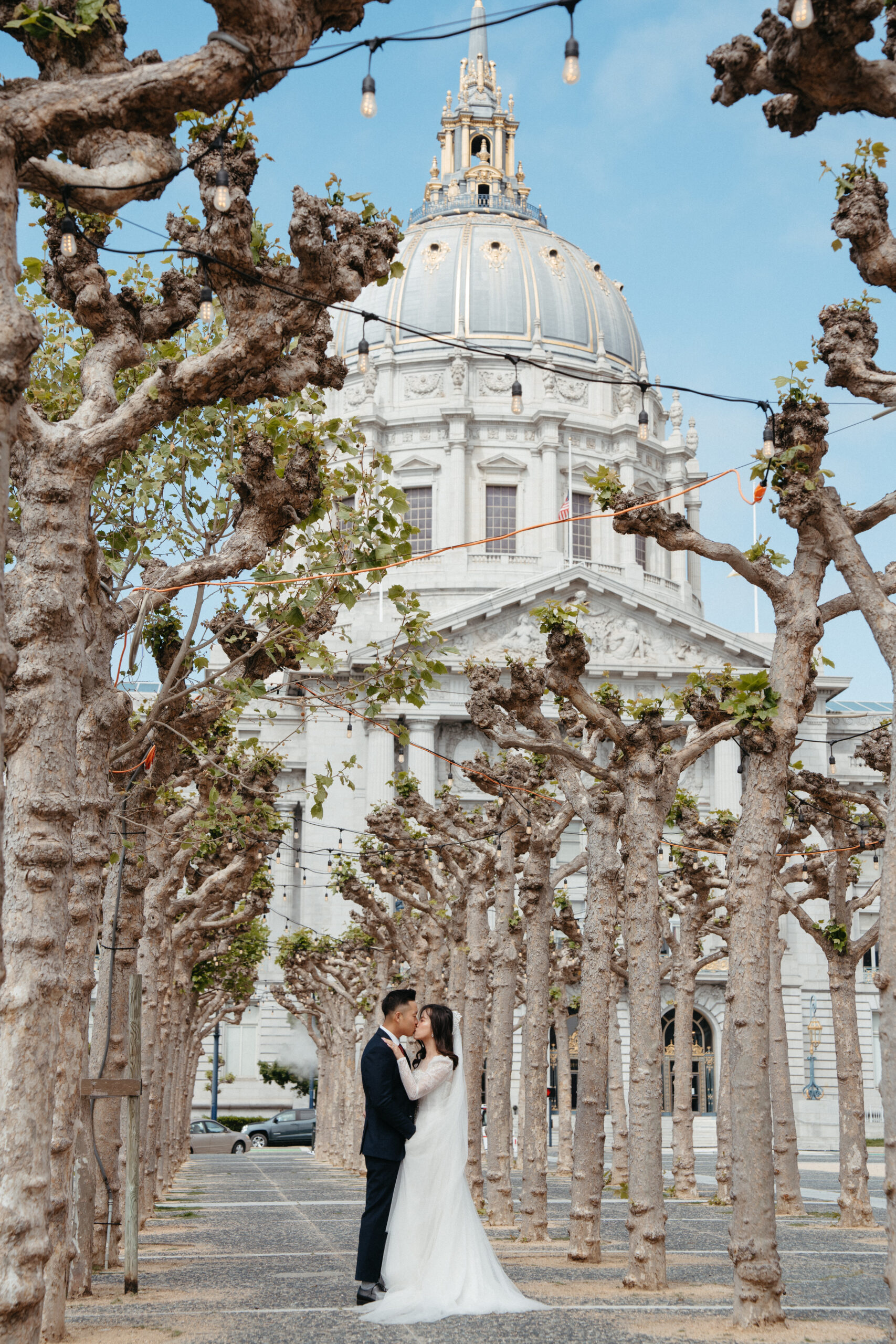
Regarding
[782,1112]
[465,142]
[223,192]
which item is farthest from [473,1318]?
[465,142]

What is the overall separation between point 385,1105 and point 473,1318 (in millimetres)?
1632

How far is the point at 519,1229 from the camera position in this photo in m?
19.0

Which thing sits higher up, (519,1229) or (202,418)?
(202,418)

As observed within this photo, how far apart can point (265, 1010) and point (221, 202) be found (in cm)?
6616

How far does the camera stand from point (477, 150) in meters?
105

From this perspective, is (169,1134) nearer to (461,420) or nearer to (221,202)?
(221,202)

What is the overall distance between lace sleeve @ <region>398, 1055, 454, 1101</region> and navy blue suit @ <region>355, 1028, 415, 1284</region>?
0.06 meters

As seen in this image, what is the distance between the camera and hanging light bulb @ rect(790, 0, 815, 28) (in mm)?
7359

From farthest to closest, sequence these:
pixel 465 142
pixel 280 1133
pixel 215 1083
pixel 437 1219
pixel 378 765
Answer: pixel 465 142
pixel 215 1083
pixel 378 765
pixel 280 1133
pixel 437 1219

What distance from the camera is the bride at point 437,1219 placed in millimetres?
11117

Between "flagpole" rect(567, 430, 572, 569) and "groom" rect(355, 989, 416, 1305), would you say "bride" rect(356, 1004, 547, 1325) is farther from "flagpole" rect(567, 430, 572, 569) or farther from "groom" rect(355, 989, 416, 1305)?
"flagpole" rect(567, 430, 572, 569)

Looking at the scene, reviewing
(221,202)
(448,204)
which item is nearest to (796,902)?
(221,202)

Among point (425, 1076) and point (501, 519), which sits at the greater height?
point (501, 519)

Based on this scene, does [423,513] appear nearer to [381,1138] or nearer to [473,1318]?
[381,1138]
